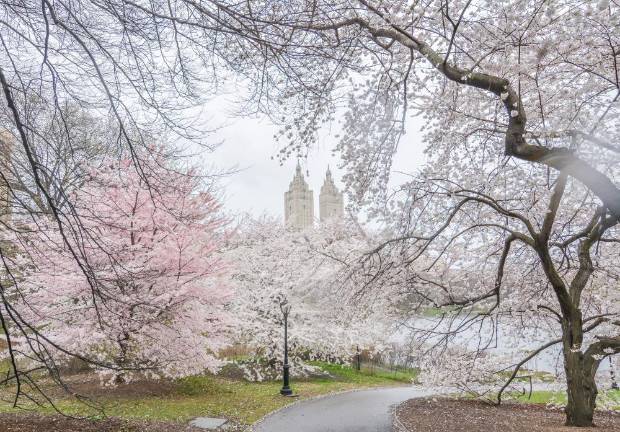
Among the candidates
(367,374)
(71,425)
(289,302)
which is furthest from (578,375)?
(367,374)

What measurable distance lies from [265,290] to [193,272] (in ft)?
20.1

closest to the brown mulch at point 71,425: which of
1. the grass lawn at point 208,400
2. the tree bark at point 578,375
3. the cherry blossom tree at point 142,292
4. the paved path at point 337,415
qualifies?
the grass lawn at point 208,400

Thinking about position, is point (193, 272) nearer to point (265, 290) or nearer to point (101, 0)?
point (265, 290)

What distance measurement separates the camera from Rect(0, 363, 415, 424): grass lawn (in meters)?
10.0

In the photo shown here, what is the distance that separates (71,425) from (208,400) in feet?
16.5

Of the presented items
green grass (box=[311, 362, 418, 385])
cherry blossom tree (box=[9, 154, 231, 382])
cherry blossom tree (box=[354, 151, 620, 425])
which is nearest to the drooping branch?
cherry blossom tree (box=[354, 151, 620, 425])

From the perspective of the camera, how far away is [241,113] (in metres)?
4.41

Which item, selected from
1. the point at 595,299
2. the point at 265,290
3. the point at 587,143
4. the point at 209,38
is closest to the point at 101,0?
the point at 209,38

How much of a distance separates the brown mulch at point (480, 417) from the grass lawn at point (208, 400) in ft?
10.5

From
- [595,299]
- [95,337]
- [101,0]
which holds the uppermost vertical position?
[101,0]

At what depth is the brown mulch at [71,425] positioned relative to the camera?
7156 mm

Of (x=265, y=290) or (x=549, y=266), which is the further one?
(x=265, y=290)

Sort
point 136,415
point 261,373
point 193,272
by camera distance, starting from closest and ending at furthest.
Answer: point 136,415 < point 193,272 < point 261,373

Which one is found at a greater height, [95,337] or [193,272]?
[193,272]
